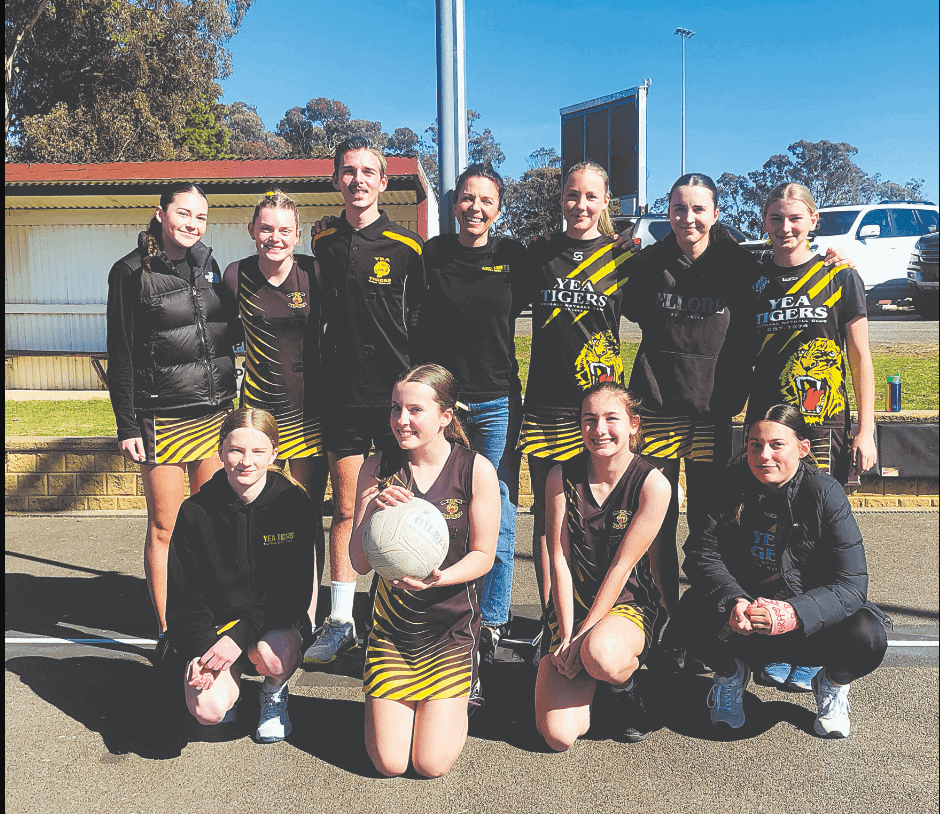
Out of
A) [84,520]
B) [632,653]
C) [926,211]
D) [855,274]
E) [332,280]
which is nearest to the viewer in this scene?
[632,653]

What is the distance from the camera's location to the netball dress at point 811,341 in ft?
11.1

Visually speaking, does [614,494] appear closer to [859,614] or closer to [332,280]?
[859,614]

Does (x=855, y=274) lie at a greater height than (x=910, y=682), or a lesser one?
greater

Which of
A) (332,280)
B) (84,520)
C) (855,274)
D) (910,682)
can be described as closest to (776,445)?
(855,274)

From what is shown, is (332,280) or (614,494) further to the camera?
(332,280)

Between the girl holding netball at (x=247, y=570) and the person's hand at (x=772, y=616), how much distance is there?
165cm

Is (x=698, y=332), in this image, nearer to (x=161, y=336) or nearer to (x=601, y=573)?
(x=601, y=573)

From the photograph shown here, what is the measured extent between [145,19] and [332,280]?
76.1ft

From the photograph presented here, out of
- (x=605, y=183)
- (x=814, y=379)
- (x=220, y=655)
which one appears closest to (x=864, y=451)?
(x=814, y=379)

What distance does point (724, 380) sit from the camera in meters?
3.53

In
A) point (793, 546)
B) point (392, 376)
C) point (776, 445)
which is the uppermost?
point (392, 376)

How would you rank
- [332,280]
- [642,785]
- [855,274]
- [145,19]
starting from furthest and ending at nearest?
[145,19] < [332,280] < [855,274] < [642,785]

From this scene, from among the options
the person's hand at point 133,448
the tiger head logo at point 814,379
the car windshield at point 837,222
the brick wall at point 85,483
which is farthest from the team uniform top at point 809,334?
the car windshield at point 837,222

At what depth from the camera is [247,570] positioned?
10.4 ft
